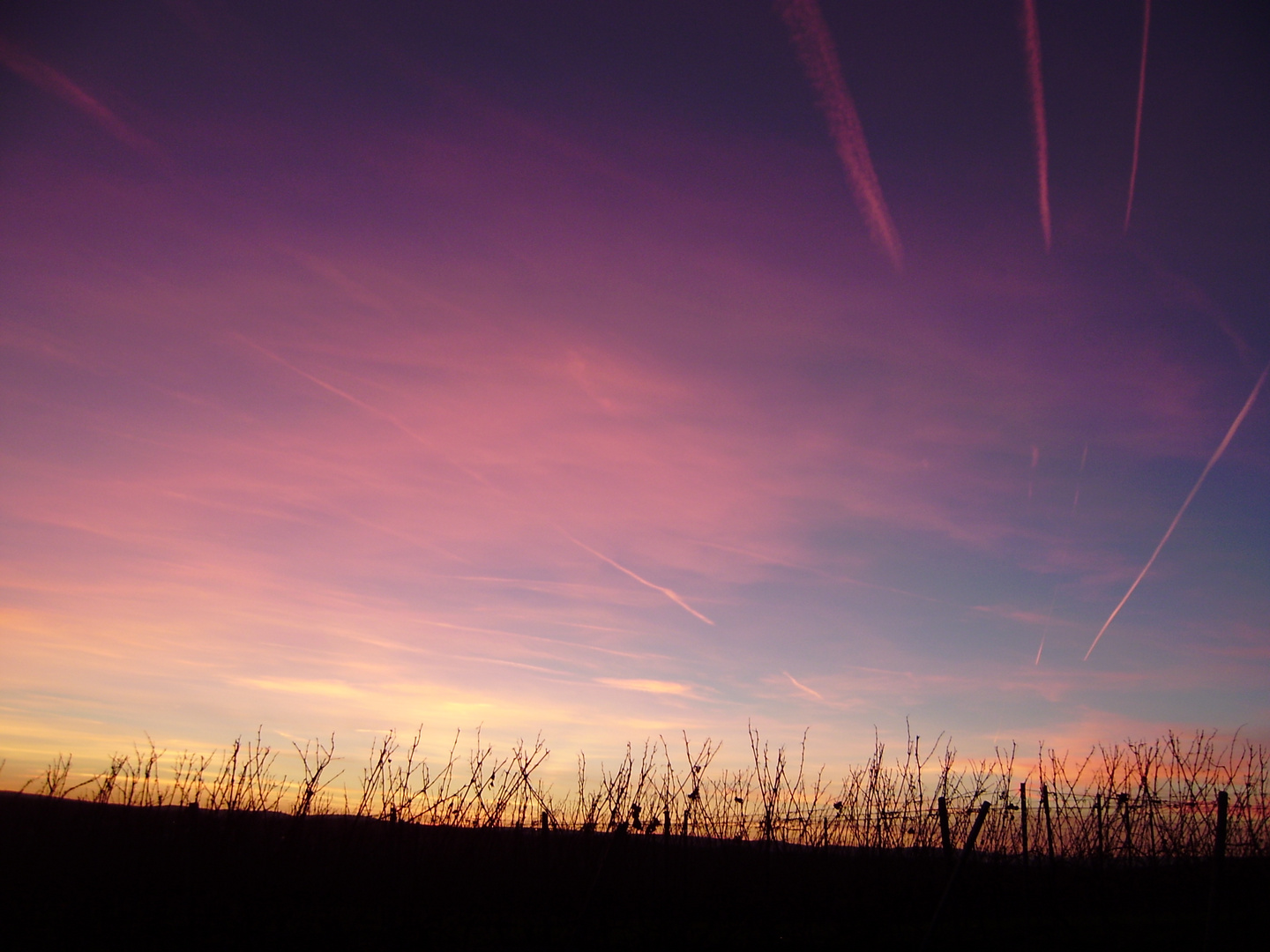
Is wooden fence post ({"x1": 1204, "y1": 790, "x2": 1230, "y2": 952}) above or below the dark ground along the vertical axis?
above

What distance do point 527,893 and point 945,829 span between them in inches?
249

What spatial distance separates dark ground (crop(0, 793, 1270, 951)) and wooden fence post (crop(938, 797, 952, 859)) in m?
0.24

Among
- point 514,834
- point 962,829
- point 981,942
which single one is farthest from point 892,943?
point 514,834

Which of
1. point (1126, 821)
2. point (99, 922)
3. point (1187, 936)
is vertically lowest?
point (99, 922)

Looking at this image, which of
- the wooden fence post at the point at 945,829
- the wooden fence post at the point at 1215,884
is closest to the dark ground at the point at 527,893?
the wooden fence post at the point at 1215,884

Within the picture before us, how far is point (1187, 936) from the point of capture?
841cm

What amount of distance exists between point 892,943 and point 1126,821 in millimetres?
6635

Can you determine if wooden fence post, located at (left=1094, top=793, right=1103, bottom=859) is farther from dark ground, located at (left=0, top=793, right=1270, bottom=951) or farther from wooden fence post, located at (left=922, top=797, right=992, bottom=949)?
wooden fence post, located at (left=922, top=797, right=992, bottom=949)

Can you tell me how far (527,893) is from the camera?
1101 centimetres

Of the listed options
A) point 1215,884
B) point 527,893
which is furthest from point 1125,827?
point 527,893

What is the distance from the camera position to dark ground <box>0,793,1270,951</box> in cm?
836

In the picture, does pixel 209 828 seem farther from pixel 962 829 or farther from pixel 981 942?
pixel 962 829

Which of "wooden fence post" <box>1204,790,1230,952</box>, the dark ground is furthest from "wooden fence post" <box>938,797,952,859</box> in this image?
"wooden fence post" <box>1204,790,1230,952</box>

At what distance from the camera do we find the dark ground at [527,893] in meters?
8.36
